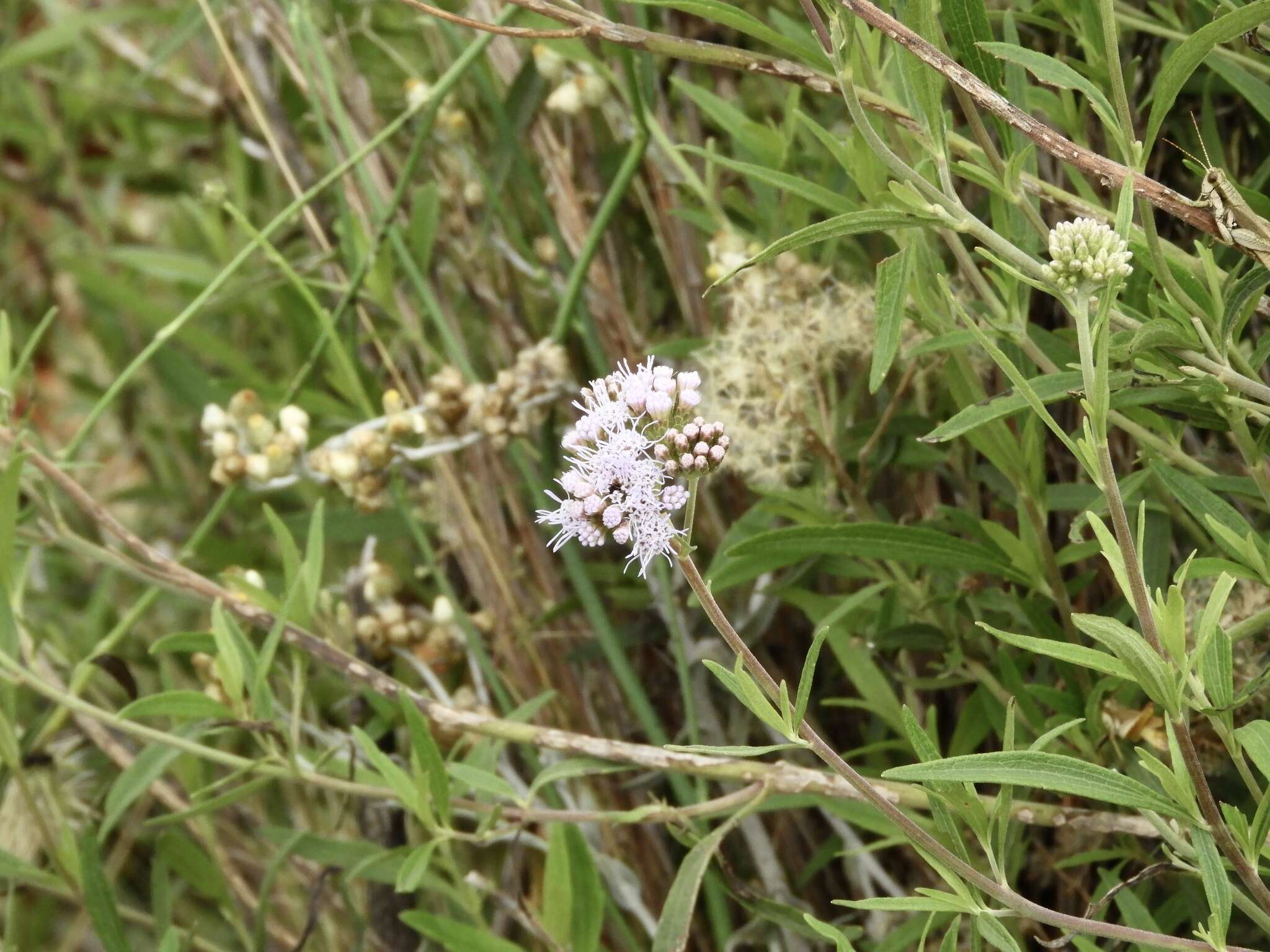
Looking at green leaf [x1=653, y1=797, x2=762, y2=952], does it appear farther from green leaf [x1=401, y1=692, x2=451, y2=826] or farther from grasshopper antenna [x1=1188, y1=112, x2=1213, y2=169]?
grasshopper antenna [x1=1188, y1=112, x2=1213, y2=169]

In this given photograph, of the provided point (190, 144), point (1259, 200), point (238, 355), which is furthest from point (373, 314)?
point (1259, 200)

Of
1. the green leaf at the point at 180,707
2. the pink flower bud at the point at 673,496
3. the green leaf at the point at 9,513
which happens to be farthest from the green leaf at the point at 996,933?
the green leaf at the point at 9,513

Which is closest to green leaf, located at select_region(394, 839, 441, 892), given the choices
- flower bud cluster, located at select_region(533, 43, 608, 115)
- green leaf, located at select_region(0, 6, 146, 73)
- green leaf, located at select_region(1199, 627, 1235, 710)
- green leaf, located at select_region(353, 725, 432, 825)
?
green leaf, located at select_region(353, 725, 432, 825)

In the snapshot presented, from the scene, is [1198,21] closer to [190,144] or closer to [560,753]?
[560,753]

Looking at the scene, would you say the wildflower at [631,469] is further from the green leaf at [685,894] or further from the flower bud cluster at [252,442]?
the flower bud cluster at [252,442]

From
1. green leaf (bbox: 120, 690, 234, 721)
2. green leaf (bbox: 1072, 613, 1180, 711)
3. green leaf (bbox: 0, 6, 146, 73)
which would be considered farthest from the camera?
green leaf (bbox: 0, 6, 146, 73)

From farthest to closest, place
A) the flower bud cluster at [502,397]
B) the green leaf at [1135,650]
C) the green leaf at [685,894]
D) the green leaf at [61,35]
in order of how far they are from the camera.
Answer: the green leaf at [61,35] < the flower bud cluster at [502,397] < the green leaf at [685,894] < the green leaf at [1135,650]
